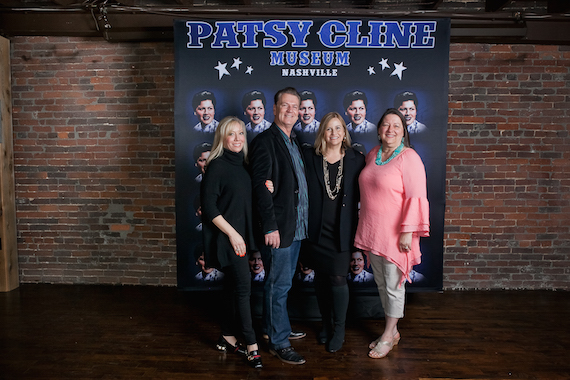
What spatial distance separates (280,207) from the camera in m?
2.63

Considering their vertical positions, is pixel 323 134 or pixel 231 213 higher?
pixel 323 134

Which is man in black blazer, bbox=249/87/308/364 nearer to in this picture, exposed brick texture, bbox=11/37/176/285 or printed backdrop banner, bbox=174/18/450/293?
printed backdrop banner, bbox=174/18/450/293

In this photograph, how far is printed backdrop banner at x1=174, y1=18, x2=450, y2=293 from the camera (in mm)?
3486

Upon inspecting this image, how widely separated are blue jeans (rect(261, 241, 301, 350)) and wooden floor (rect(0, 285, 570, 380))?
20 centimetres

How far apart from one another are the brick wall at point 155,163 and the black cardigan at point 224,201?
180 centimetres

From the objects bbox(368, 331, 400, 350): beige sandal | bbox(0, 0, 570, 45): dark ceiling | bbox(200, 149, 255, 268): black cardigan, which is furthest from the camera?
bbox(0, 0, 570, 45): dark ceiling

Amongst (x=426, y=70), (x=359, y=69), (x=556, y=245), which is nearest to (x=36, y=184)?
(x=359, y=69)

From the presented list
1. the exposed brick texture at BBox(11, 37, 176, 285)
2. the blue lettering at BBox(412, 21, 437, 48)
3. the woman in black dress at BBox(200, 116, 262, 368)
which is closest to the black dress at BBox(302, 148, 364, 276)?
the woman in black dress at BBox(200, 116, 262, 368)

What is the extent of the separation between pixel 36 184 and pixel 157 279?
5.81 feet

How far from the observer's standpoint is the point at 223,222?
2494mm

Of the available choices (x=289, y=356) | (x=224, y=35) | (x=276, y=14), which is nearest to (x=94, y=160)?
(x=224, y=35)

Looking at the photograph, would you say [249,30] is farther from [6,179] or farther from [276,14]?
[6,179]

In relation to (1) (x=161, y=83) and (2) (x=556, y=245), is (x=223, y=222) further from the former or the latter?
(2) (x=556, y=245)

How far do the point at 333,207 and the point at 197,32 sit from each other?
213cm
